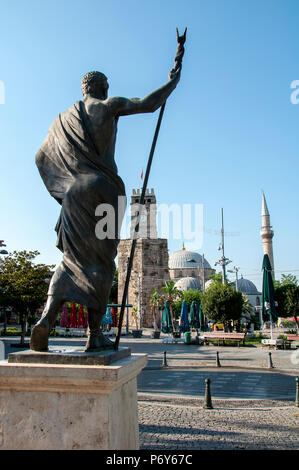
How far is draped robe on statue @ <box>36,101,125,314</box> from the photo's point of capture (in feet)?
9.57

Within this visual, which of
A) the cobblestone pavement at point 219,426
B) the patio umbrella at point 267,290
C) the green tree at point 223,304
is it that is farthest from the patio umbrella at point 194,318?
the cobblestone pavement at point 219,426

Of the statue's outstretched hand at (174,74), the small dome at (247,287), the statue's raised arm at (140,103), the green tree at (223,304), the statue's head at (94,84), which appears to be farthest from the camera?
the small dome at (247,287)

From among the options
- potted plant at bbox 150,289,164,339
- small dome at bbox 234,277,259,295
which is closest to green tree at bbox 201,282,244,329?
potted plant at bbox 150,289,164,339

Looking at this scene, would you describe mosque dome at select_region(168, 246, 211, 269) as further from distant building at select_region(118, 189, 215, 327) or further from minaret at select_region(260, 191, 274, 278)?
minaret at select_region(260, 191, 274, 278)

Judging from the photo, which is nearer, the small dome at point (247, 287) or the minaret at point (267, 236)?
the minaret at point (267, 236)

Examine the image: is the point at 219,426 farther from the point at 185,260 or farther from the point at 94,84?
the point at 185,260

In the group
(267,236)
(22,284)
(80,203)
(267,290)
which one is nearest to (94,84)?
(80,203)

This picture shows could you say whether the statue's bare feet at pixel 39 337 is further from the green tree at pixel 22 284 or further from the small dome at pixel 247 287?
the small dome at pixel 247 287

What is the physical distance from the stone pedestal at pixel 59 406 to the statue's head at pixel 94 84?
7.58 ft

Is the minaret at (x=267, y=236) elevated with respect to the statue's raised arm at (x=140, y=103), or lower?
elevated

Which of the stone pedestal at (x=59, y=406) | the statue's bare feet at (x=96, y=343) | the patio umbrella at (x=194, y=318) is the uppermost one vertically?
the statue's bare feet at (x=96, y=343)

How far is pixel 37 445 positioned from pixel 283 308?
38937 mm

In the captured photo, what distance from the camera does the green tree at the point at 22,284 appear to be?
68.2 ft
